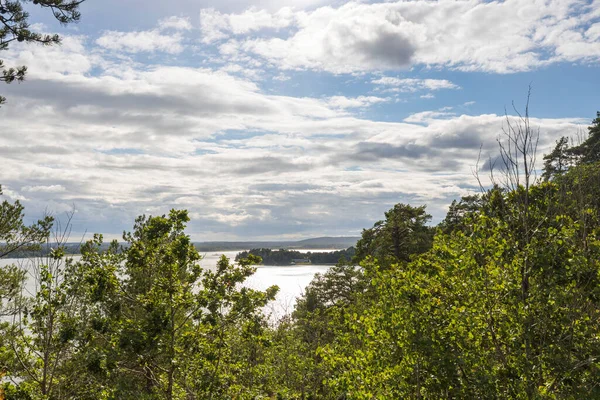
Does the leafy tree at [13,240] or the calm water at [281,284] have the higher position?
the leafy tree at [13,240]

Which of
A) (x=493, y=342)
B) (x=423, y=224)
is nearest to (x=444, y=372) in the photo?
Answer: (x=493, y=342)

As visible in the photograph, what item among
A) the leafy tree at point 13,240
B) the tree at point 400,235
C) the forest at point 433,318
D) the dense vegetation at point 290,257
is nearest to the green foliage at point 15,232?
the leafy tree at point 13,240

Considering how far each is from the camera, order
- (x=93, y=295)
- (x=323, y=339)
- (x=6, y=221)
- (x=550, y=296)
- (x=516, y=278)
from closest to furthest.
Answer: (x=550, y=296)
(x=516, y=278)
(x=93, y=295)
(x=6, y=221)
(x=323, y=339)

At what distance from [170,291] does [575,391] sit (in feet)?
20.2

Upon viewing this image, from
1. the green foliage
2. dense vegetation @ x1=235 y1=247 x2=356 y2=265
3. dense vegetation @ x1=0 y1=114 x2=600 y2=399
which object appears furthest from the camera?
dense vegetation @ x1=235 y1=247 x2=356 y2=265

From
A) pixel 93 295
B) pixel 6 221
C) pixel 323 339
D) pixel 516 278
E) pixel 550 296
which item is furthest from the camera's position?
pixel 323 339

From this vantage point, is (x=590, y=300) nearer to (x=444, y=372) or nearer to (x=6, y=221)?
(x=444, y=372)

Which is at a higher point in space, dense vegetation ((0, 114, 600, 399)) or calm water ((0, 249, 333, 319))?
dense vegetation ((0, 114, 600, 399))

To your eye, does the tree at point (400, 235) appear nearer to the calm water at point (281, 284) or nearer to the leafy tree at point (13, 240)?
the calm water at point (281, 284)

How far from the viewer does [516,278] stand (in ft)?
19.5

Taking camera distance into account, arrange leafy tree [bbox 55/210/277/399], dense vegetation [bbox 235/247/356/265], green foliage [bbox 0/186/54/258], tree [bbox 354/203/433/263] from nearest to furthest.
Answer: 1. leafy tree [bbox 55/210/277/399]
2. green foliage [bbox 0/186/54/258]
3. tree [bbox 354/203/433/263]
4. dense vegetation [bbox 235/247/356/265]

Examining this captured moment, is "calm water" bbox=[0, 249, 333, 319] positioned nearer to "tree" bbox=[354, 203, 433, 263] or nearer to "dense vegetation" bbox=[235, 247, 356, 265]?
"dense vegetation" bbox=[235, 247, 356, 265]

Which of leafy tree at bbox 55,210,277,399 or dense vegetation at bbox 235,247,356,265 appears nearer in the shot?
leafy tree at bbox 55,210,277,399

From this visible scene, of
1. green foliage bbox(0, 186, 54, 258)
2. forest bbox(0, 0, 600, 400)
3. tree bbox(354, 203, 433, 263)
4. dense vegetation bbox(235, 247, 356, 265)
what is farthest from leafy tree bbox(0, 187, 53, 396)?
dense vegetation bbox(235, 247, 356, 265)
